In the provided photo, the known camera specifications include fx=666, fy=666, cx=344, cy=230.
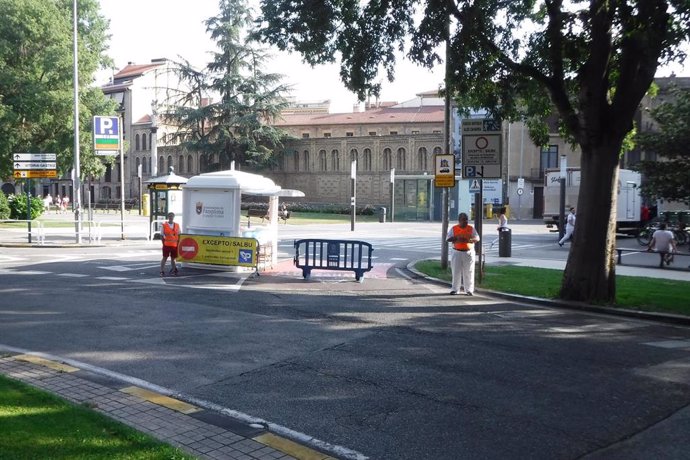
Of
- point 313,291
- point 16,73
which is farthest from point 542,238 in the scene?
point 16,73

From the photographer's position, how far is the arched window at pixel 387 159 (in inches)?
2835

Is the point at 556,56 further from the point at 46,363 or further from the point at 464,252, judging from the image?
the point at 46,363

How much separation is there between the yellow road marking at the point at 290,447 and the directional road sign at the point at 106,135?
1068 inches

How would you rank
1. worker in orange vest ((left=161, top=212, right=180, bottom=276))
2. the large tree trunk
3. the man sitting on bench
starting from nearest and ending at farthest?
the large tree trunk
worker in orange vest ((left=161, top=212, right=180, bottom=276))
the man sitting on bench

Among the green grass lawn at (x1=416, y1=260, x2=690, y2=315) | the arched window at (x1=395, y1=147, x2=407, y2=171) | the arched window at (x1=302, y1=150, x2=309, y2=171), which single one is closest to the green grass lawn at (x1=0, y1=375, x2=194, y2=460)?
the green grass lawn at (x1=416, y1=260, x2=690, y2=315)

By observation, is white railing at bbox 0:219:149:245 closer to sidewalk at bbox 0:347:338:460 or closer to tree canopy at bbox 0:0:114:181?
tree canopy at bbox 0:0:114:181

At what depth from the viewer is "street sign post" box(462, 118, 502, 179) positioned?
16766mm

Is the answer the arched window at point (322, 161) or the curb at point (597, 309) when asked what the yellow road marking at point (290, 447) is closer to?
the curb at point (597, 309)

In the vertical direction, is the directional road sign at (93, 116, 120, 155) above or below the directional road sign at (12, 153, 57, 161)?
above

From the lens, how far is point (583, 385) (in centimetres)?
762

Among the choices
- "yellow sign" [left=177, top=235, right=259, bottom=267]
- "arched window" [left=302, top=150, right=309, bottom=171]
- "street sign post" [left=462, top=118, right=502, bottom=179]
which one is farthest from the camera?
"arched window" [left=302, top=150, right=309, bottom=171]

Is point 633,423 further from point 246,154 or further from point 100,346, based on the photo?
point 246,154

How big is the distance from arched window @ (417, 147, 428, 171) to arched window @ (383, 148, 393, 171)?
3.31 metres

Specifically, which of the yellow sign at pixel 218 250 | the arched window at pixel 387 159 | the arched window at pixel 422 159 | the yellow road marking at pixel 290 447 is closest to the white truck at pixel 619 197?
the yellow sign at pixel 218 250
